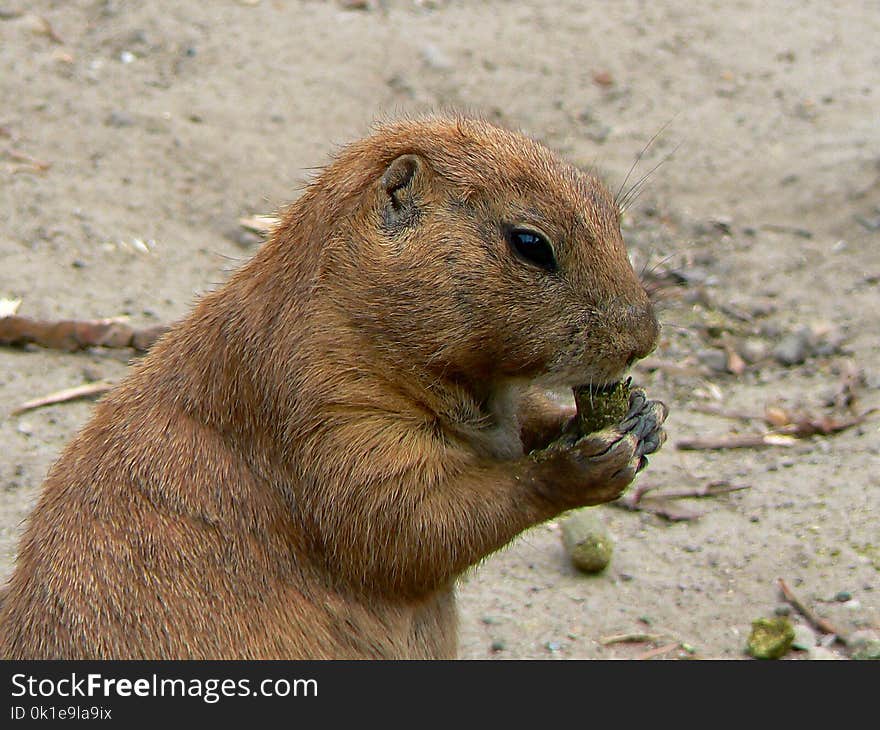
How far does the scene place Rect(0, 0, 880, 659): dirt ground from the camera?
5621mm

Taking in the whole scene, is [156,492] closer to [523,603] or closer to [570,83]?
[523,603]

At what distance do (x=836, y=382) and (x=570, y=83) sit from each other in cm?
372

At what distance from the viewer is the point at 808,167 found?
8867 millimetres

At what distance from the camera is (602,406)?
4.21 metres

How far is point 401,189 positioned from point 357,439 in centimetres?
78

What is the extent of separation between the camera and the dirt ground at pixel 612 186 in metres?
5.62

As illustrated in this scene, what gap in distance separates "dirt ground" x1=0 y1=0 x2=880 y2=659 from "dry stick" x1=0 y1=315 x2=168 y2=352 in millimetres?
79

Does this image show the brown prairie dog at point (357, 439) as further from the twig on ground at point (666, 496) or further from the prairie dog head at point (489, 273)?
the twig on ground at point (666, 496)

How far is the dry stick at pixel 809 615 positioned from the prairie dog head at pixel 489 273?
1.85m

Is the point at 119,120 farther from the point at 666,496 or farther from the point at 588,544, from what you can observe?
the point at 588,544

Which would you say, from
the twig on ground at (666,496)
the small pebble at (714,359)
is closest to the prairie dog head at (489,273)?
the twig on ground at (666,496)

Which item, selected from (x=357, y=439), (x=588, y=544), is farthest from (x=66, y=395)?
(x=357, y=439)
